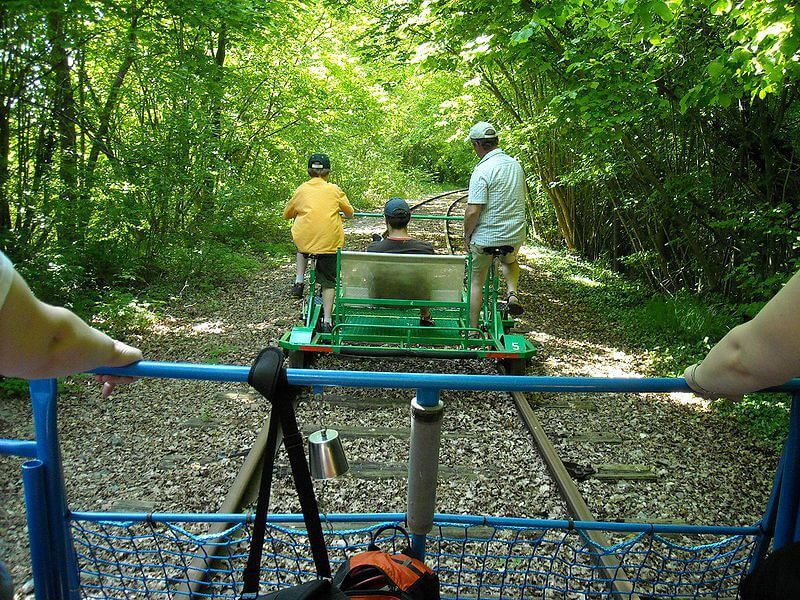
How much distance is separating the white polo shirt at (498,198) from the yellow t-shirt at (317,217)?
1589 mm

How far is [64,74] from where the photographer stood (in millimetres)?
6883

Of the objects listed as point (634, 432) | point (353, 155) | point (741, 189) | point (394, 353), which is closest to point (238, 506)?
point (394, 353)

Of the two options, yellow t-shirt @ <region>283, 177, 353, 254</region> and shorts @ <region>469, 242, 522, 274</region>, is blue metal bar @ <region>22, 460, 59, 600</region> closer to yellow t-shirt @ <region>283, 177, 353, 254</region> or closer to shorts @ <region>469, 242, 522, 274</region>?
yellow t-shirt @ <region>283, 177, 353, 254</region>

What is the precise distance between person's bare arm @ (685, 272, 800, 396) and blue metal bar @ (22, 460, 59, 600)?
2.04 m

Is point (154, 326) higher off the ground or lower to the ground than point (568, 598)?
higher

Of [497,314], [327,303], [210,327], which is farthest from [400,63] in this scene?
[497,314]

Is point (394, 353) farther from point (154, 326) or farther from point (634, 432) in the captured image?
point (154, 326)

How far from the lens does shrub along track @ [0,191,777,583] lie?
407 cm

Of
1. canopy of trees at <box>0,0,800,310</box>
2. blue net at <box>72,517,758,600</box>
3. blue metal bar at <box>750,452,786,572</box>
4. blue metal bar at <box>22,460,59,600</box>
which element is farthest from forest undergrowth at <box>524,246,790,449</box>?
blue metal bar at <box>22,460,59,600</box>

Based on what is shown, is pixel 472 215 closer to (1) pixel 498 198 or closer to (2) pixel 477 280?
(1) pixel 498 198

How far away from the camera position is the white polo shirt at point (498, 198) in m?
6.43

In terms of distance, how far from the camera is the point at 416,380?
1924mm

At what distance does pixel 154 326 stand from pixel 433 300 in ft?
12.4

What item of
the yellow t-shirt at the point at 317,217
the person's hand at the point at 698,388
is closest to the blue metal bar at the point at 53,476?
the person's hand at the point at 698,388
